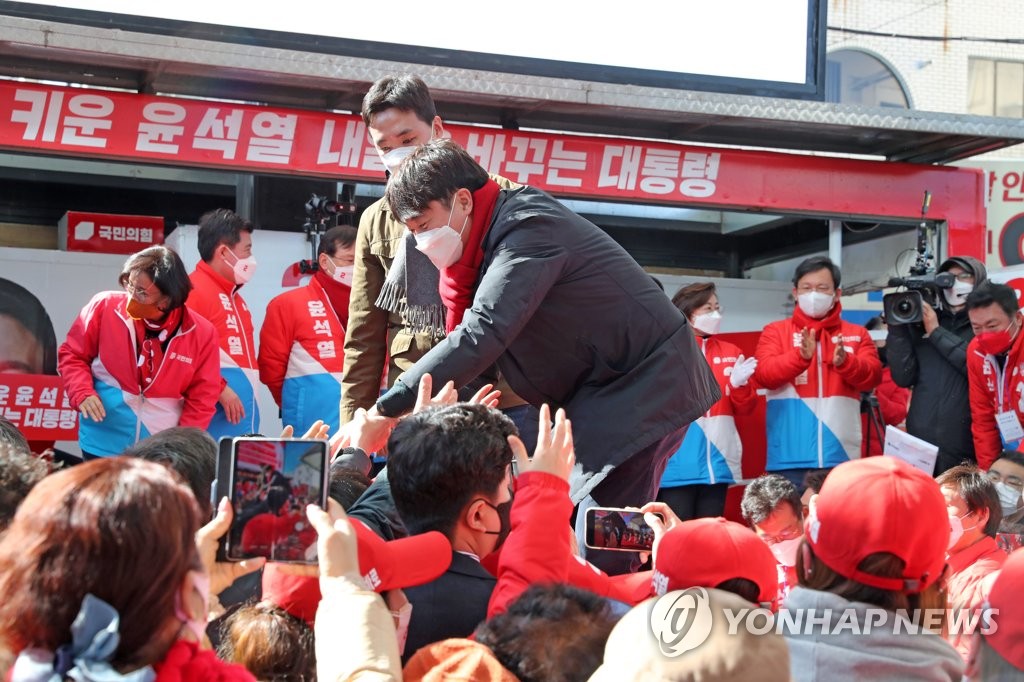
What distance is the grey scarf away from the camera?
3.68m

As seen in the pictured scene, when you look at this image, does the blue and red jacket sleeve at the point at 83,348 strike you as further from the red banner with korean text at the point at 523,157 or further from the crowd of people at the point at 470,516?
the red banner with korean text at the point at 523,157

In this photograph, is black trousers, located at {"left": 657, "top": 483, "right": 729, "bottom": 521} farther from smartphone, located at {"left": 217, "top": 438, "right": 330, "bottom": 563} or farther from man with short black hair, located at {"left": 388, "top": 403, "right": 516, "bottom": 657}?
smartphone, located at {"left": 217, "top": 438, "right": 330, "bottom": 563}

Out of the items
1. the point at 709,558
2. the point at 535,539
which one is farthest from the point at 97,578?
the point at 709,558

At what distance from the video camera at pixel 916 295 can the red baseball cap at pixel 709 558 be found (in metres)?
4.53

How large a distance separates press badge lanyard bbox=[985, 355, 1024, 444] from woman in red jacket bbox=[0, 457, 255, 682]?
5742mm

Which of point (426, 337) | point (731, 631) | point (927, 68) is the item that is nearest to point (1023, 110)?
point (927, 68)

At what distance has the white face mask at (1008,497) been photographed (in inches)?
220

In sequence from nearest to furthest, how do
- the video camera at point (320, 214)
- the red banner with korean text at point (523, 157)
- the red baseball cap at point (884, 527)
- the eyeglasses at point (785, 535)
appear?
1. the red baseball cap at point (884, 527)
2. the eyeglasses at point (785, 535)
3. the red banner with korean text at point (523, 157)
4. the video camera at point (320, 214)

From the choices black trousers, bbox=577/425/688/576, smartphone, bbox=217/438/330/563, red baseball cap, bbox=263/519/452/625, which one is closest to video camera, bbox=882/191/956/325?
black trousers, bbox=577/425/688/576

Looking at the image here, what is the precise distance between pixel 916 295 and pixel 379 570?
5.24 m

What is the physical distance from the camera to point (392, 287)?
12.4 ft

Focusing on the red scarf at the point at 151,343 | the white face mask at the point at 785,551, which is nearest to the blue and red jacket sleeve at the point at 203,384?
the red scarf at the point at 151,343

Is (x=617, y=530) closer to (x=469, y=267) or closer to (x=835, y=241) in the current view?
(x=469, y=267)

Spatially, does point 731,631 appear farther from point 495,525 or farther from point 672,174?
point 672,174
